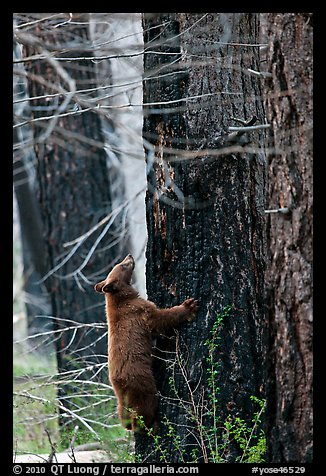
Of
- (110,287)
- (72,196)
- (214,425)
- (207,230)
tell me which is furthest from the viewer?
(72,196)

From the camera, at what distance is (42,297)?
16.4 metres

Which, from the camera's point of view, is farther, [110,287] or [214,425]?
[110,287]

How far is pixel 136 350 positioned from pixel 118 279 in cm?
83

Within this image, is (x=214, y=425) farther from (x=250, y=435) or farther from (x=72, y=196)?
(x=72, y=196)

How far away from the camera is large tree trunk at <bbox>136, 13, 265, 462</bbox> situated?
17.5 feet

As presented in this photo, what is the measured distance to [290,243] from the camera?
5188 millimetres

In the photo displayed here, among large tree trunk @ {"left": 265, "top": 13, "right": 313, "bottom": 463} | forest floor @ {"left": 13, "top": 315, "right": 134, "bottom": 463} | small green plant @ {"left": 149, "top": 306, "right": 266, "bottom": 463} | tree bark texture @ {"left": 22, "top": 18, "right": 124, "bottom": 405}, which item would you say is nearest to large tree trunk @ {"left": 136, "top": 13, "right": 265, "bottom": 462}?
small green plant @ {"left": 149, "top": 306, "right": 266, "bottom": 463}

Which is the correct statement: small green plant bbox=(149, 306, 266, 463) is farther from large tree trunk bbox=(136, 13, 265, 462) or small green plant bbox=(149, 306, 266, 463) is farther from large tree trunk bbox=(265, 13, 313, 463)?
large tree trunk bbox=(265, 13, 313, 463)

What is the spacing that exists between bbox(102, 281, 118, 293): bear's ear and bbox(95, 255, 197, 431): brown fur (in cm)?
16

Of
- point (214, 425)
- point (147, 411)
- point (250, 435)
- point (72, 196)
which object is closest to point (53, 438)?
point (72, 196)

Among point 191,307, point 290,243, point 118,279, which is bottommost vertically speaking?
point 191,307

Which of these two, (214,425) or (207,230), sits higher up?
(207,230)

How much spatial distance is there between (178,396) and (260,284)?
3.34ft

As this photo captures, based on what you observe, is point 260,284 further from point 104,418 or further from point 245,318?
point 104,418
